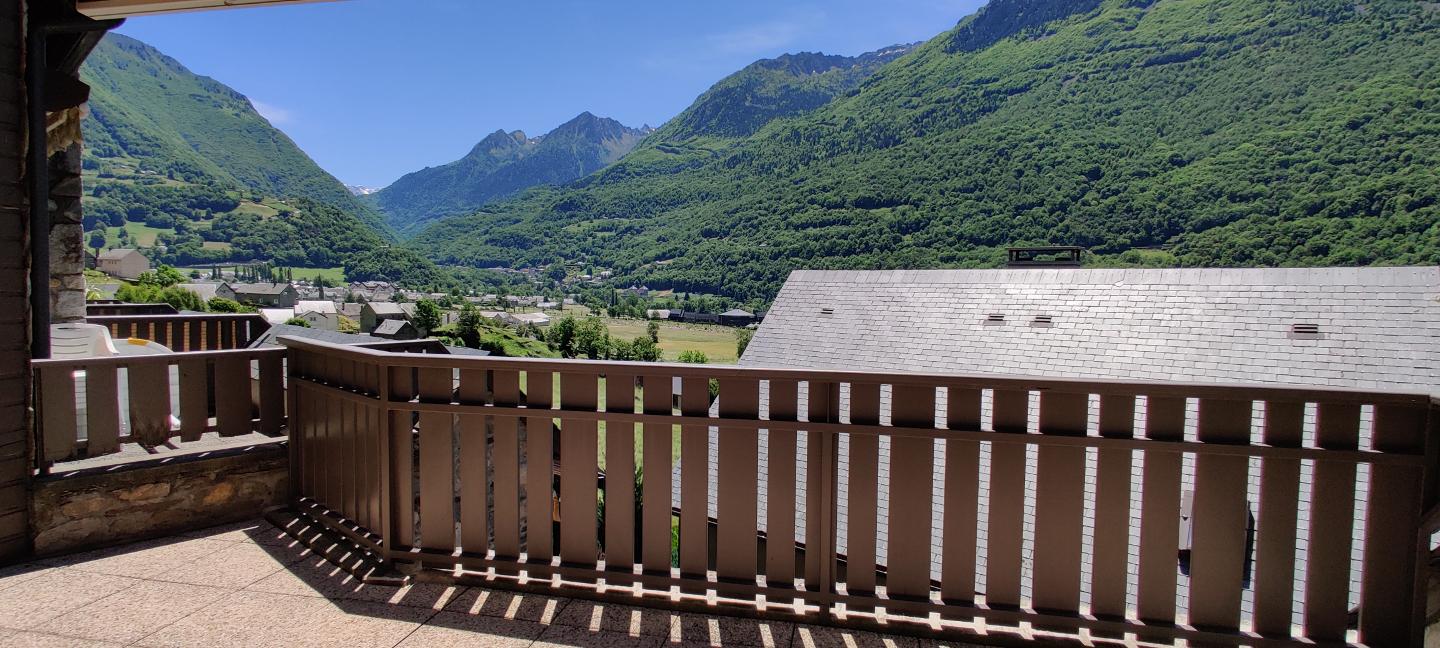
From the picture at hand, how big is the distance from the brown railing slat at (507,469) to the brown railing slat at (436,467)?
0.20 metres

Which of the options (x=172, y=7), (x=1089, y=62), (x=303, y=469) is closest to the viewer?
(x=172, y=7)

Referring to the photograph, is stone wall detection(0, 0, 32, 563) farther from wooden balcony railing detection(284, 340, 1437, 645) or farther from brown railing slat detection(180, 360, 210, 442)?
wooden balcony railing detection(284, 340, 1437, 645)

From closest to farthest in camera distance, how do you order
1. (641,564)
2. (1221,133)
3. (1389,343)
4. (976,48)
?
(641,564) < (1389,343) < (1221,133) < (976,48)

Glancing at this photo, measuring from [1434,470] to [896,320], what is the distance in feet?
54.7

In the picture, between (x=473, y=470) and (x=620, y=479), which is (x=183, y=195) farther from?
(x=620, y=479)

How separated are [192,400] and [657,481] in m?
2.63

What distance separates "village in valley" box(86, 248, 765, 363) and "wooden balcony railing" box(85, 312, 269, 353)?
2196 cm

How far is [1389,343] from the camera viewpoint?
1311cm

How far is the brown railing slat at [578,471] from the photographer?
254cm

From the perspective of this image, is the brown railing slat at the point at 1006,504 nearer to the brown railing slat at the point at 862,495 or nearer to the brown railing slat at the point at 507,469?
the brown railing slat at the point at 862,495

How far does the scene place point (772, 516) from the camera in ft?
8.20

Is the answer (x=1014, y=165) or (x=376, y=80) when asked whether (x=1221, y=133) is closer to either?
(x=1014, y=165)

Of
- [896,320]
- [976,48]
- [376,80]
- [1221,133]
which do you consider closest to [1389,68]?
[1221,133]

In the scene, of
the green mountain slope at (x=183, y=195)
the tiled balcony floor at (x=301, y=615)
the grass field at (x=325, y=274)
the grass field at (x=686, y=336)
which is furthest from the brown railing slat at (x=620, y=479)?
the grass field at (x=325, y=274)
